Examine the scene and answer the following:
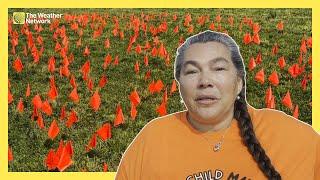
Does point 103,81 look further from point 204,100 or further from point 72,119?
point 204,100

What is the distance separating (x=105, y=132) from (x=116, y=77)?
14.5 inches

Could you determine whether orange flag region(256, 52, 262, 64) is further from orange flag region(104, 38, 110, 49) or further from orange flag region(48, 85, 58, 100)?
orange flag region(48, 85, 58, 100)

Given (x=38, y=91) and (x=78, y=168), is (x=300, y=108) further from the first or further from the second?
(x=38, y=91)

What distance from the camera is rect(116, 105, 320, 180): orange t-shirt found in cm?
253

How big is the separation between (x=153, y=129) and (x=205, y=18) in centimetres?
122

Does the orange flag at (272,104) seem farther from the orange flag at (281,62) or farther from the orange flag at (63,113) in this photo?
the orange flag at (63,113)

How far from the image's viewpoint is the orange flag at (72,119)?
370 cm

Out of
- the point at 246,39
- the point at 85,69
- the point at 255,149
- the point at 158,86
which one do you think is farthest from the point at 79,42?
the point at 255,149

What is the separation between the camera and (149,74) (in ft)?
12.3

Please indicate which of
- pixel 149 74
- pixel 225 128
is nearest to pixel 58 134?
pixel 149 74

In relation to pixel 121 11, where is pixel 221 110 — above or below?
below

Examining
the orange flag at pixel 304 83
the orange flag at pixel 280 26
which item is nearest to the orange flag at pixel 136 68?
the orange flag at pixel 280 26

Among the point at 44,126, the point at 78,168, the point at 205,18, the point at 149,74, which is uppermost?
the point at 205,18

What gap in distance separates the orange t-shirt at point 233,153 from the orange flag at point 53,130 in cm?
121
